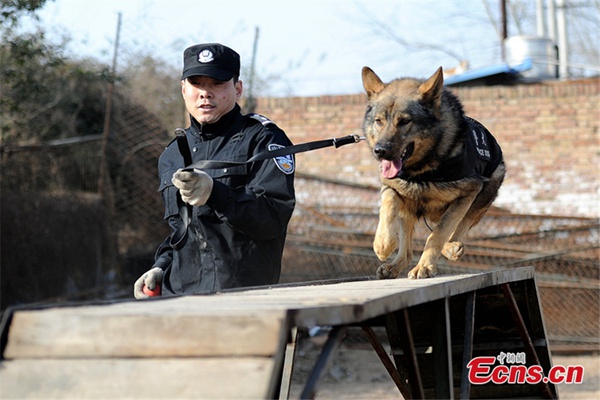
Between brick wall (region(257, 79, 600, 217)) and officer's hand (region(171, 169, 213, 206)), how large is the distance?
327 inches

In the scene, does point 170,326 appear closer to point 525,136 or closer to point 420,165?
point 420,165

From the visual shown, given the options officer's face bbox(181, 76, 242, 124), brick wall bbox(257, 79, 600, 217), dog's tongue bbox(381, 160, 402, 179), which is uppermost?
brick wall bbox(257, 79, 600, 217)

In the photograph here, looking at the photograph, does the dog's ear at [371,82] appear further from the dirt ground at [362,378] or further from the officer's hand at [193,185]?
the dirt ground at [362,378]

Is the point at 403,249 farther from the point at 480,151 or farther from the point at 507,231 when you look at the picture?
the point at 507,231

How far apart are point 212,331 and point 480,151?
3.06m

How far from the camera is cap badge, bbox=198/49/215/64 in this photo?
3.80 meters

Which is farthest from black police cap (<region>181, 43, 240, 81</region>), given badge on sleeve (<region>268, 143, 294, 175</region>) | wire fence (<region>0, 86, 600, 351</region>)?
wire fence (<region>0, 86, 600, 351</region>)

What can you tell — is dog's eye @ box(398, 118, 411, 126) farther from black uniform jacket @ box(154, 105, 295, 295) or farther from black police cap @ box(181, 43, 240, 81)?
black police cap @ box(181, 43, 240, 81)

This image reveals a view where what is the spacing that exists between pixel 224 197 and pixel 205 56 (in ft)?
2.39

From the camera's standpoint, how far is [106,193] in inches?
439

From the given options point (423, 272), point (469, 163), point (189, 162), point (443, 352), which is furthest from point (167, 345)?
point (469, 163)

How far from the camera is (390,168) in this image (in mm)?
4324

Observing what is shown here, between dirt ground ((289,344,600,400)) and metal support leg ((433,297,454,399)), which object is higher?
metal support leg ((433,297,454,399))

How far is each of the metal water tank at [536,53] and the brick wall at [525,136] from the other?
5.22 feet
